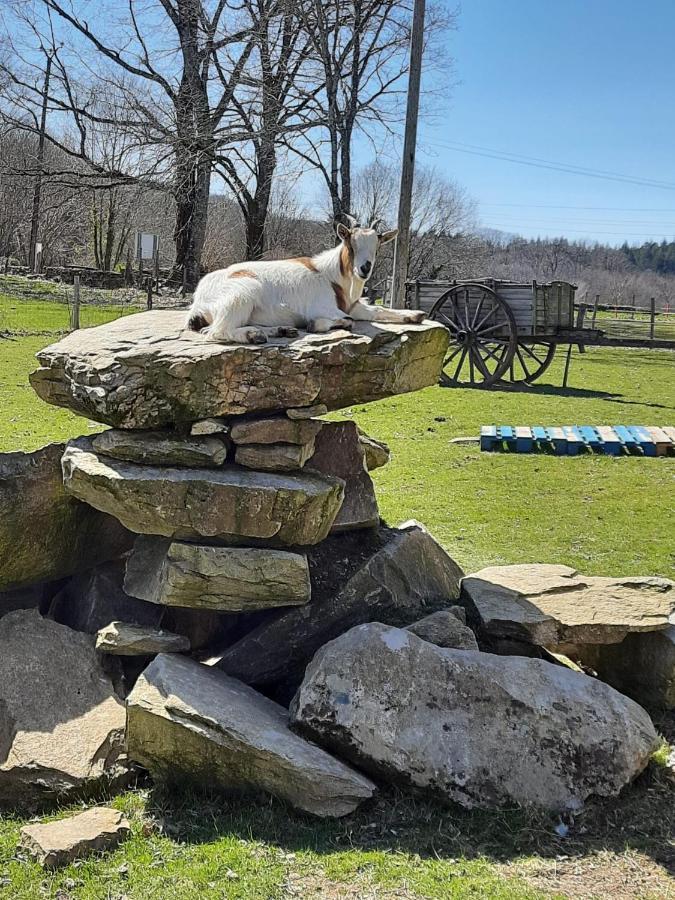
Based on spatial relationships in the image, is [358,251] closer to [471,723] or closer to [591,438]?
[471,723]

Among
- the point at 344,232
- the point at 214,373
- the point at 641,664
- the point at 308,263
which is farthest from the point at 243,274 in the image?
the point at 641,664

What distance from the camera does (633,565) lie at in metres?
8.04

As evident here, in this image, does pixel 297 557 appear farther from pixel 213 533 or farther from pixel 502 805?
pixel 502 805

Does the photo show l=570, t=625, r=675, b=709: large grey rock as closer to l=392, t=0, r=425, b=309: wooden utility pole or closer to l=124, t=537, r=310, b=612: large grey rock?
l=124, t=537, r=310, b=612: large grey rock

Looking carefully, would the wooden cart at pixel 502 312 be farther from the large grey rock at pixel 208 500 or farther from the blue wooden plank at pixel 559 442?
the large grey rock at pixel 208 500

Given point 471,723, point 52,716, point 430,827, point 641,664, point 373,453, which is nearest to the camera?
point 430,827

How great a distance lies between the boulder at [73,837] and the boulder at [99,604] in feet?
5.11

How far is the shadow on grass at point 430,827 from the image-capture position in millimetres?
4270

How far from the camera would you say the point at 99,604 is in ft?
20.2

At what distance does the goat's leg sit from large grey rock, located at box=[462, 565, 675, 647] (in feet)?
6.96

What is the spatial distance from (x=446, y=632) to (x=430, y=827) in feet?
4.59

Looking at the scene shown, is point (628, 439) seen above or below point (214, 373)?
below

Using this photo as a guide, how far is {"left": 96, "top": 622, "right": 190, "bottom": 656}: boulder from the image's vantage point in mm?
5461

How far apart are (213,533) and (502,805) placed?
2384 mm
